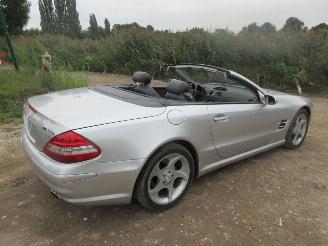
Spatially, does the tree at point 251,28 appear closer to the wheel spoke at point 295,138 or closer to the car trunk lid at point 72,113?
the wheel spoke at point 295,138

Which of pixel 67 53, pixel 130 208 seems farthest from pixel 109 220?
pixel 67 53

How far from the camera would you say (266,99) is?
423 cm

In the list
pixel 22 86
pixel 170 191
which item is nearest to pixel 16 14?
pixel 22 86

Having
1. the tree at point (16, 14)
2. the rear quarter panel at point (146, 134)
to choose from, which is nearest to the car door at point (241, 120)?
the rear quarter panel at point (146, 134)

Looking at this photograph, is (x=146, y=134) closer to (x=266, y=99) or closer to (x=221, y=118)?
(x=221, y=118)

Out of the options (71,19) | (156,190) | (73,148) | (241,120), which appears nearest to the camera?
(73,148)

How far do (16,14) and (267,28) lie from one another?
15.1 metres

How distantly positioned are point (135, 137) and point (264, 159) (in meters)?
2.49

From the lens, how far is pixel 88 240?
2.86m

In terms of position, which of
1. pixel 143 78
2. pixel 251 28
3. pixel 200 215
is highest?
pixel 251 28

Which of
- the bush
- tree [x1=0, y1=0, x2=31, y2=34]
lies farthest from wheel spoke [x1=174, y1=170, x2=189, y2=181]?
tree [x1=0, y1=0, x2=31, y2=34]

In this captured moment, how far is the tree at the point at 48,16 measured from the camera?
146 feet

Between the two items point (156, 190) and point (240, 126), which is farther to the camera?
point (240, 126)

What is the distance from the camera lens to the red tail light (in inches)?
103
